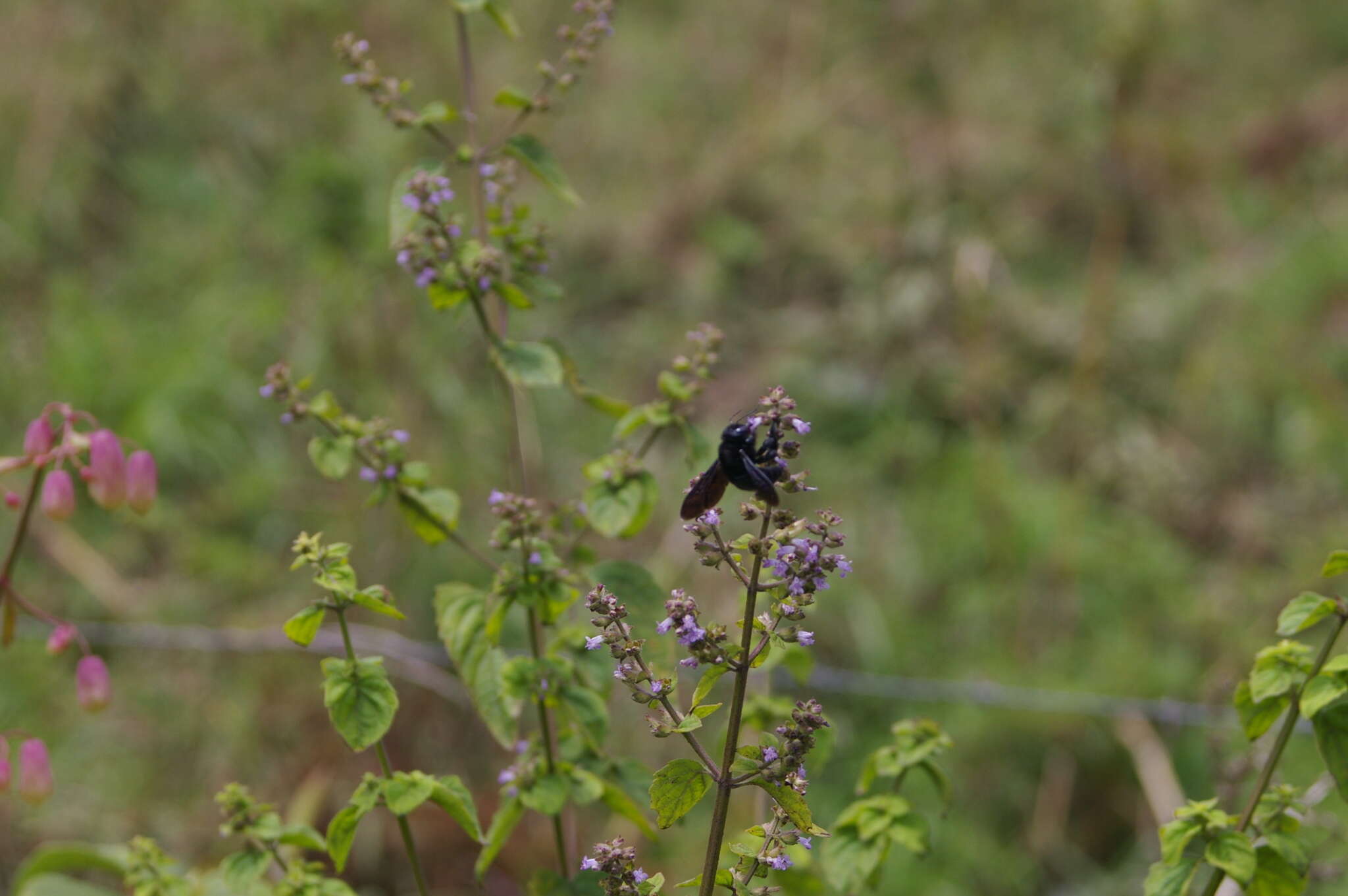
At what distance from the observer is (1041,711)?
335cm

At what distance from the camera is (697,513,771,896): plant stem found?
3.35 ft

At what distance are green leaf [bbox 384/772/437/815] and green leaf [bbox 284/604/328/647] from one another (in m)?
0.18

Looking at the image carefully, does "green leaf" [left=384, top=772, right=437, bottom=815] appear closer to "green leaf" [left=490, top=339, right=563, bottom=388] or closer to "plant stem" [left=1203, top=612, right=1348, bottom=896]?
"green leaf" [left=490, top=339, right=563, bottom=388]

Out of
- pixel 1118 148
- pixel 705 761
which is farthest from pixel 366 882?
pixel 1118 148

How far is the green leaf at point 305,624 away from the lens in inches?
45.6

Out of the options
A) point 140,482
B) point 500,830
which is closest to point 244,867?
point 500,830

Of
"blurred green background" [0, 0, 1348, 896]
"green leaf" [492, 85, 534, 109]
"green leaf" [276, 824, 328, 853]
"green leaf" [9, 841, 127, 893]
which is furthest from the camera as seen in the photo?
"blurred green background" [0, 0, 1348, 896]

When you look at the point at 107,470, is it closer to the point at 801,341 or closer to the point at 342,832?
the point at 342,832

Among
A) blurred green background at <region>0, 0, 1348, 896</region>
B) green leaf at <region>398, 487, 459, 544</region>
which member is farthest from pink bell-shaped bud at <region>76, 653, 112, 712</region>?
blurred green background at <region>0, 0, 1348, 896</region>

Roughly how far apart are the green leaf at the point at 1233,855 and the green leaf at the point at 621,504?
69cm

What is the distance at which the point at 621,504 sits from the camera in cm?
148

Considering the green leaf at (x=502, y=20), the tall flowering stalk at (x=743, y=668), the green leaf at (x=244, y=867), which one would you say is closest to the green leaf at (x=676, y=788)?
the tall flowering stalk at (x=743, y=668)

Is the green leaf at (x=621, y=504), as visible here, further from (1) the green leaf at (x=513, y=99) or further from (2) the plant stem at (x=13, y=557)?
(2) the plant stem at (x=13, y=557)

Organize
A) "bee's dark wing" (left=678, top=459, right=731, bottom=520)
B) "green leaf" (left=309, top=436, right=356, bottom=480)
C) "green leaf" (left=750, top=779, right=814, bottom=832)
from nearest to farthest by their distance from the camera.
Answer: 1. "green leaf" (left=750, top=779, right=814, bottom=832)
2. "bee's dark wing" (left=678, top=459, right=731, bottom=520)
3. "green leaf" (left=309, top=436, right=356, bottom=480)
